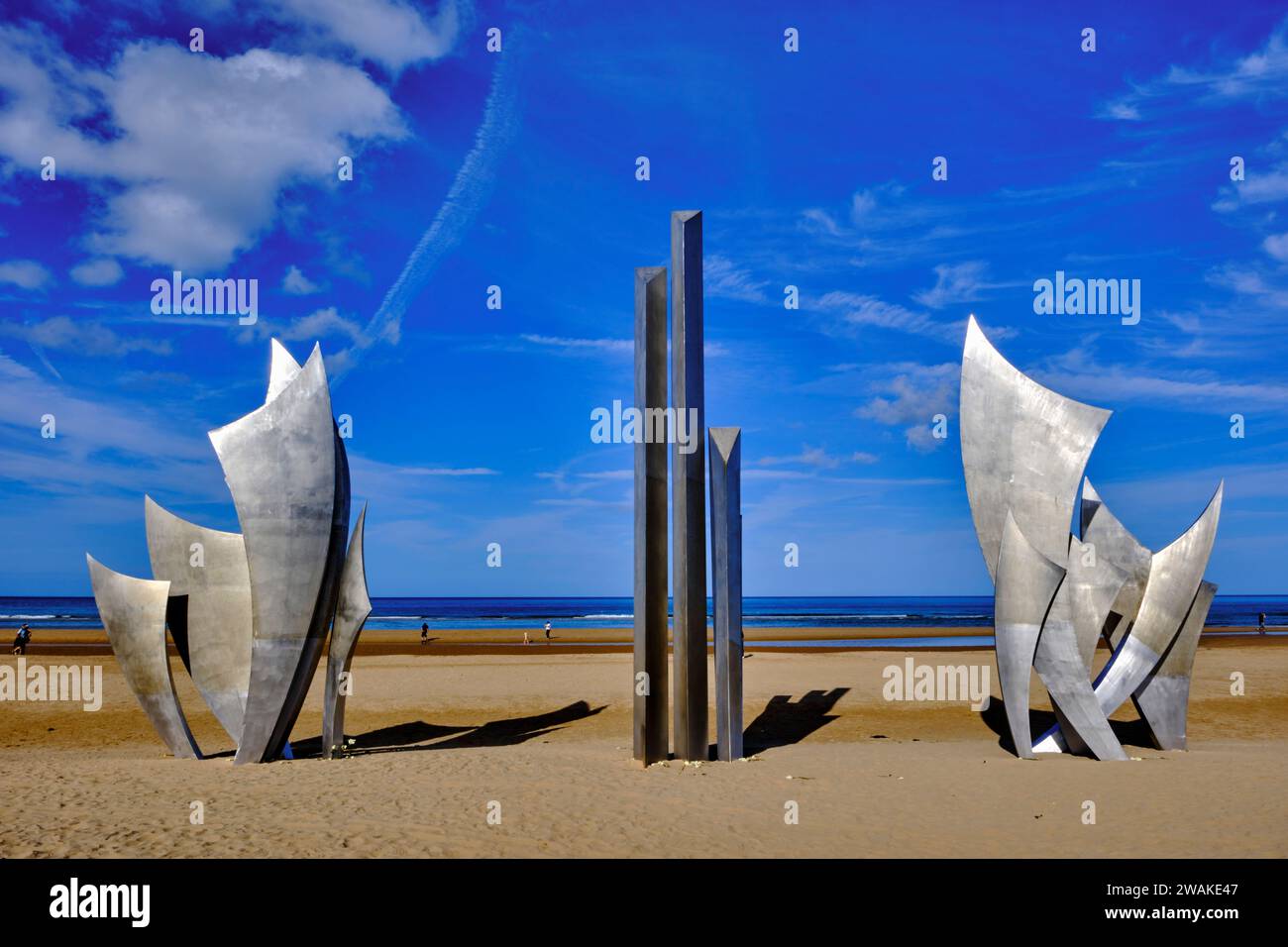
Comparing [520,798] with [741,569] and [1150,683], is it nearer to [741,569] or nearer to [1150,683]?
[741,569]

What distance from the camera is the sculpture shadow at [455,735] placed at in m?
13.3

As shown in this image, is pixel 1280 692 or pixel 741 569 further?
pixel 1280 692

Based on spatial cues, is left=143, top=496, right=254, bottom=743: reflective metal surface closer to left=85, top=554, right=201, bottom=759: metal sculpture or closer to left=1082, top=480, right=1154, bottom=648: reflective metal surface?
left=85, top=554, right=201, bottom=759: metal sculpture

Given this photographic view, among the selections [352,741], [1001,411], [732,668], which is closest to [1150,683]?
[1001,411]

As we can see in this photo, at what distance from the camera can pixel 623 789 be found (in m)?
9.81

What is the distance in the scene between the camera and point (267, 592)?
10.9 meters

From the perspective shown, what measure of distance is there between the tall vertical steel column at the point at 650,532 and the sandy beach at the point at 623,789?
2.16ft

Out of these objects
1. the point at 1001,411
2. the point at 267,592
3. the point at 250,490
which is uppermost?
the point at 1001,411

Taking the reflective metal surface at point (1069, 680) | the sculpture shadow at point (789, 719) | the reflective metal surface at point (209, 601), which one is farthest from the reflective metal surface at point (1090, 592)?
the reflective metal surface at point (209, 601)

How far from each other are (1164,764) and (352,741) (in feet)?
37.6

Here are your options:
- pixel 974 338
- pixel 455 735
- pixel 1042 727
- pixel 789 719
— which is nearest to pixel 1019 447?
pixel 974 338

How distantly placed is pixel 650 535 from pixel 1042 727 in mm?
8163

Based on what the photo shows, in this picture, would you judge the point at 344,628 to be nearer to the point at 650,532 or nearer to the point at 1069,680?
the point at 650,532

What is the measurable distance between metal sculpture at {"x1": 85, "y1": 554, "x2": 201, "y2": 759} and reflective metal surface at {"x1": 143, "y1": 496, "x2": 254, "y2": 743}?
312 mm
